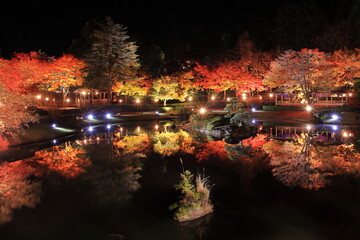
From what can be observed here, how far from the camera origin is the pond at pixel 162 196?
775 cm

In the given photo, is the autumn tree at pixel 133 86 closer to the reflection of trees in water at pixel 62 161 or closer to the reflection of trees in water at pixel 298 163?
the reflection of trees in water at pixel 62 161

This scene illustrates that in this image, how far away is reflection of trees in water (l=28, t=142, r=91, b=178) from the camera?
1329cm

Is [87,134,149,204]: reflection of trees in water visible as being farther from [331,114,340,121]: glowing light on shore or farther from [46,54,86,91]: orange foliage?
[331,114,340,121]: glowing light on shore

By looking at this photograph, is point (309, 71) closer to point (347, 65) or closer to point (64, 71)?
point (347, 65)

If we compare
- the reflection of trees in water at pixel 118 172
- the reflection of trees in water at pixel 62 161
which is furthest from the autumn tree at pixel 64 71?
the reflection of trees in water at pixel 118 172

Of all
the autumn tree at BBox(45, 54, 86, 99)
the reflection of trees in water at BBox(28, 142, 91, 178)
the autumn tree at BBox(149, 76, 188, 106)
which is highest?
the autumn tree at BBox(45, 54, 86, 99)

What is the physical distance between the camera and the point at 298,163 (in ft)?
47.0

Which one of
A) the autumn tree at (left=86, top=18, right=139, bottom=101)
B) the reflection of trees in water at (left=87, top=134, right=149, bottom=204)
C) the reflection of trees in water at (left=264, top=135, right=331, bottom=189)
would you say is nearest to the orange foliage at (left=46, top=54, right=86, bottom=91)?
the autumn tree at (left=86, top=18, right=139, bottom=101)

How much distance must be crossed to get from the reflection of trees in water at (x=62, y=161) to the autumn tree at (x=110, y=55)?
23710 millimetres

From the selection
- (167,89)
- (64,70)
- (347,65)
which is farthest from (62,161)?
(347,65)

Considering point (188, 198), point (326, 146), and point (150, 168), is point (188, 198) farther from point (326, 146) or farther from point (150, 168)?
point (326, 146)

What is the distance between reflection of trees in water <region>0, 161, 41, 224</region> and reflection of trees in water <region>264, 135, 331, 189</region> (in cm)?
909

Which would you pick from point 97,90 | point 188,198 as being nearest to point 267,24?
point 97,90

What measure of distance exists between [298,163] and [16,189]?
11.9 meters
